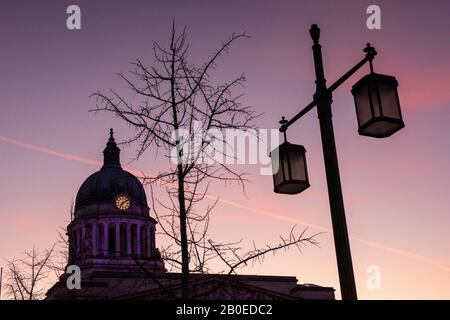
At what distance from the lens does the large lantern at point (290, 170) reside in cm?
746

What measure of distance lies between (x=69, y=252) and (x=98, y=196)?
128ft

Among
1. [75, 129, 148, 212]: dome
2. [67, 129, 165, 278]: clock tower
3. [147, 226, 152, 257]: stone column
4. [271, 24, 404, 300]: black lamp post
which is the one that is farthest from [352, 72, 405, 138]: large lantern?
[75, 129, 148, 212]: dome

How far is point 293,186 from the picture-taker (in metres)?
7.51

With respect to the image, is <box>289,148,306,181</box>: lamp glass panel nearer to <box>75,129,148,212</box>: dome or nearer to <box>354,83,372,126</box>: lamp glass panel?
<box>354,83,372,126</box>: lamp glass panel

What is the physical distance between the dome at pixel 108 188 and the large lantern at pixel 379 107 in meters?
57.9

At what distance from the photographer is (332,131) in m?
7.40

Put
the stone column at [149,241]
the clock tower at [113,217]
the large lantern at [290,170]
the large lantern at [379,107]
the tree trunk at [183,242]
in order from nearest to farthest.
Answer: the large lantern at [379,107] < the large lantern at [290,170] < the tree trunk at [183,242] < the clock tower at [113,217] < the stone column at [149,241]

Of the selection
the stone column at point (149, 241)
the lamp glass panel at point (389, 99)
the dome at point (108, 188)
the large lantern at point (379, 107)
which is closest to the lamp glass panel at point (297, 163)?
the large lantern at point (379, 107)

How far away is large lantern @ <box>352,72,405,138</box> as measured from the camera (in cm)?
643

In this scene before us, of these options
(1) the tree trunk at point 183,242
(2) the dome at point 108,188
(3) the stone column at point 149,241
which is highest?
(2) the dome at point 108,188

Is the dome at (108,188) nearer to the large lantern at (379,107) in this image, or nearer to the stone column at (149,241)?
the stone column at (149,241)
